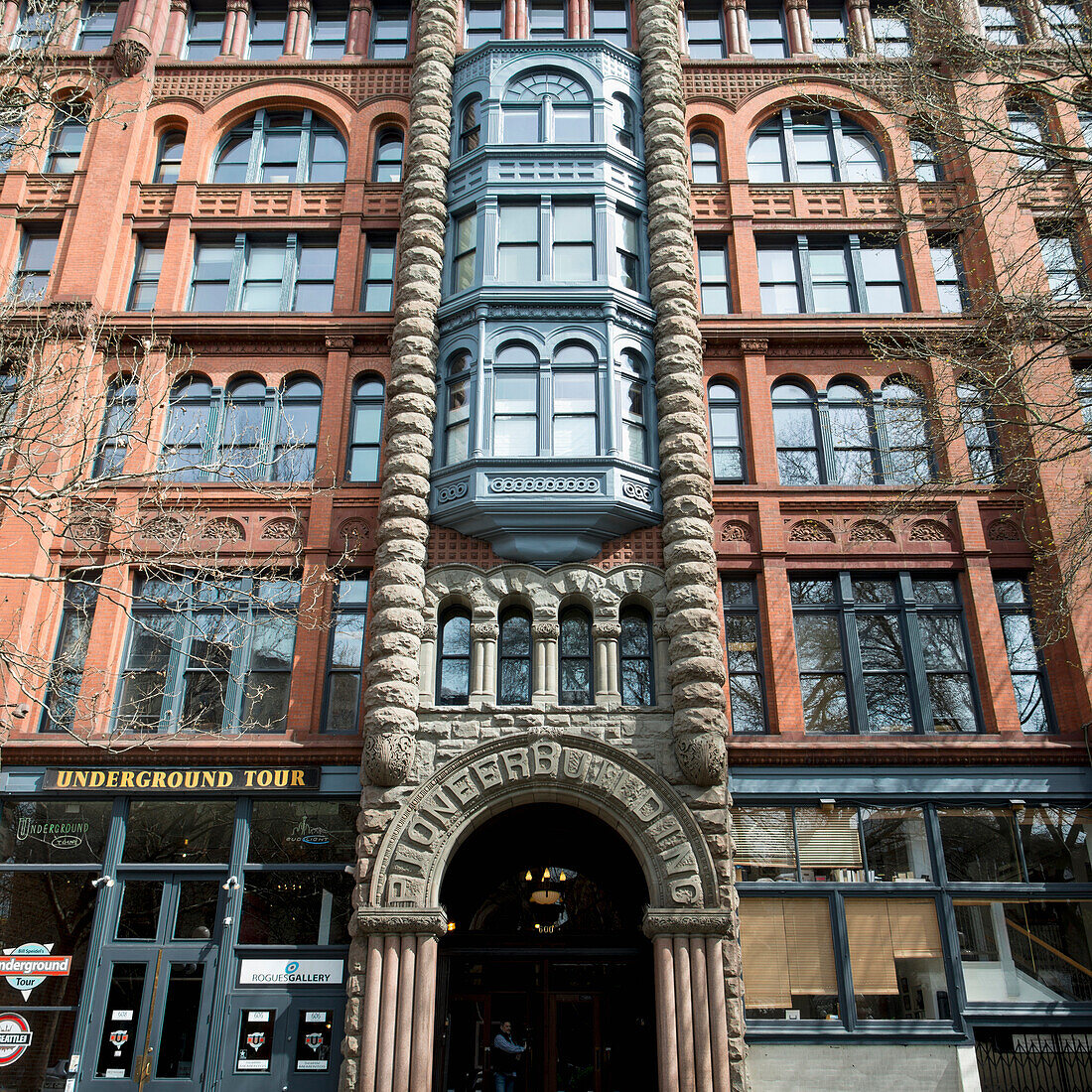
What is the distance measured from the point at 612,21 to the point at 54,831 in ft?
68.3

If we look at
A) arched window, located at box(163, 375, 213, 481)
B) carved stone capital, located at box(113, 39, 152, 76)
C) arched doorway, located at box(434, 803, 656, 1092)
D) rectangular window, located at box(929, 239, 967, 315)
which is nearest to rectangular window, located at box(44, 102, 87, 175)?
carved stone capital, located at box(113, 39, 152, 76)

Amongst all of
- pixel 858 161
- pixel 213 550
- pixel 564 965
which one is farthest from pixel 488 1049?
pixel 858 161

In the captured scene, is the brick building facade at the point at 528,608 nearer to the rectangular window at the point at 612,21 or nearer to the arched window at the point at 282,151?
the arched window at the point at 282,151

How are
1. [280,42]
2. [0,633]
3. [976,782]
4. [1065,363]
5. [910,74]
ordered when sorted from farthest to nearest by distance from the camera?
[280,42] → [1065,363] → [0,633] → [976,782] → [910,74]

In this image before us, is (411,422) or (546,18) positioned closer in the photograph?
(411,422)

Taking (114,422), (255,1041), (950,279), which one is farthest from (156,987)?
(950,279)

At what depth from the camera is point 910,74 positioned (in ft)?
47.7

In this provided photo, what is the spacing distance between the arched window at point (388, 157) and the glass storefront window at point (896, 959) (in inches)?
676

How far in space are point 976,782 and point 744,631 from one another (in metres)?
4.44

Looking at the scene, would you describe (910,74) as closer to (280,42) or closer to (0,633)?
(280,42)

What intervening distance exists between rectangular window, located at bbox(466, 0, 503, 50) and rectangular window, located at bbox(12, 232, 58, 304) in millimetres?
10480

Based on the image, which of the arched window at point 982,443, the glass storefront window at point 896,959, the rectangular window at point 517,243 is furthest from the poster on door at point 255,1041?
the arched window at point 982,443

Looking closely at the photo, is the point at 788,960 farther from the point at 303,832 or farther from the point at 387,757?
the point at 303,832

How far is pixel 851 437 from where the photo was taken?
62.5 feet
